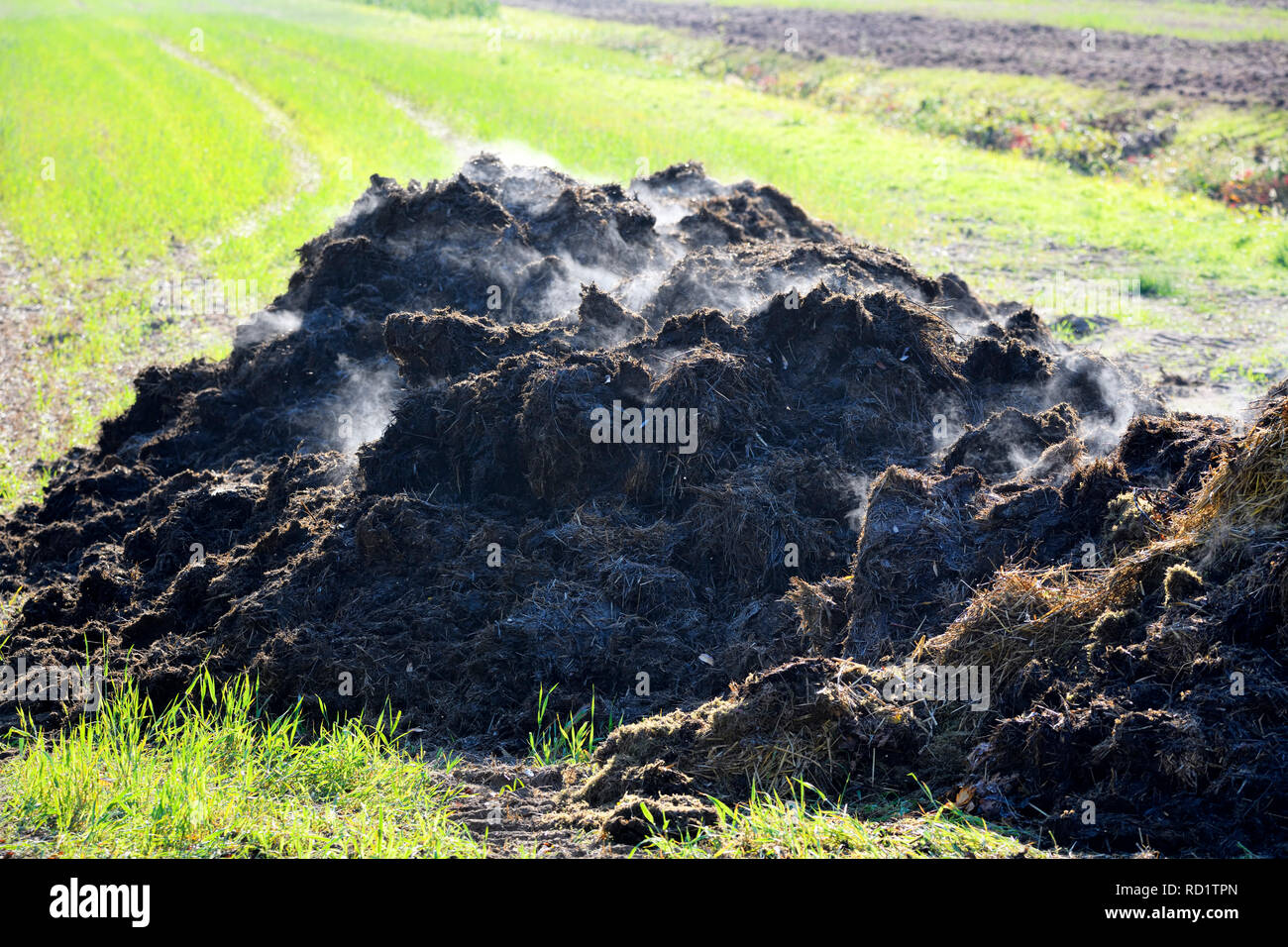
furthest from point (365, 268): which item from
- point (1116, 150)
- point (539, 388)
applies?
point (1116, 150)

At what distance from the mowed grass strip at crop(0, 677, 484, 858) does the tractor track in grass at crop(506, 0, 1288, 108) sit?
72.1ft

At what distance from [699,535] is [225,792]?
280cm

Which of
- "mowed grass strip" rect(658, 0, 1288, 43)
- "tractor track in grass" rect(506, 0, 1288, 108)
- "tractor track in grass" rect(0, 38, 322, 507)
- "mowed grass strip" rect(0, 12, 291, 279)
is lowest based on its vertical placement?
"tractor track in grass" rect(0, 38, 322, 507)

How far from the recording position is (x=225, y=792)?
4391mm

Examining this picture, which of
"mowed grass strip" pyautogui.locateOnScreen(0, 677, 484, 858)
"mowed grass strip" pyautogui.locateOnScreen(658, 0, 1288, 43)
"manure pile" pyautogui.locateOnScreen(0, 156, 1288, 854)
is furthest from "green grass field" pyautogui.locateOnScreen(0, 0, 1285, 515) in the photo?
"mowed grass strip" pyautogui.locateOnScreen(658, 0, 1288, 43)

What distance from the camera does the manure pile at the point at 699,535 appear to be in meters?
4.17

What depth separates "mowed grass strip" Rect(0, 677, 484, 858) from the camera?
3.99 meters

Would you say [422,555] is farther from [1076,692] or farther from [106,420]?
[106,420]

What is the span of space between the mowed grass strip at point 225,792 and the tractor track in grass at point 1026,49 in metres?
22.0

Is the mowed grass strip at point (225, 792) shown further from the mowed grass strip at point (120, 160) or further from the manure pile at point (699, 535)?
the mowed grass strip at point (120, 160)

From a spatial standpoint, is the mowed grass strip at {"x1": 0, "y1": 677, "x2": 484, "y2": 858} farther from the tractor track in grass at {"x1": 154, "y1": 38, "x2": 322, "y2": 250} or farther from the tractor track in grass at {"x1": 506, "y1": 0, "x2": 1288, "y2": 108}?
the tractor track in grass at {"x1": 506, "y1": 0, "x2": 1288, "y2": 108}

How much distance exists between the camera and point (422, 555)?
19.7 feet

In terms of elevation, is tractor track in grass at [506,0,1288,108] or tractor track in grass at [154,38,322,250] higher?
tractor track in grass at [506,0,1288,108]

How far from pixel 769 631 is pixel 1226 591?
2158 mm
